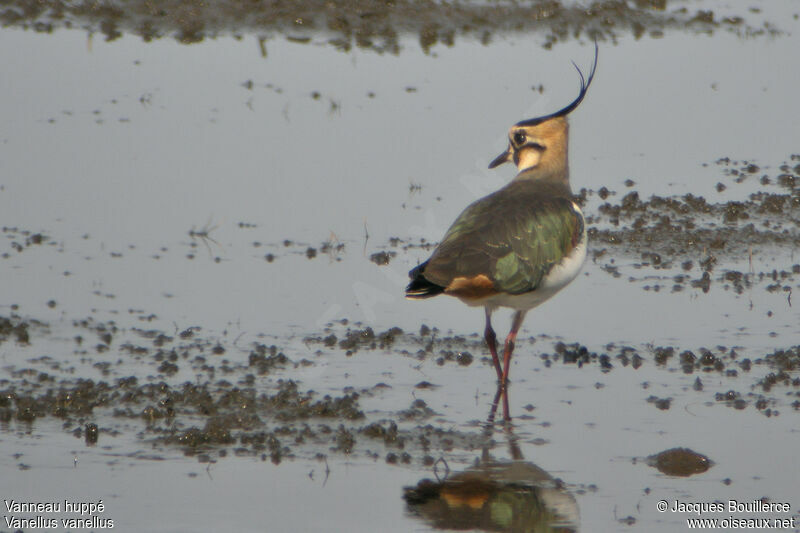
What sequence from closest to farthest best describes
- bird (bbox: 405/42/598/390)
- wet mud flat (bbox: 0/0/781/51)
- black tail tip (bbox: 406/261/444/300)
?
1. black tail tip (bbox: 406/261/444/300)
2. bird (bbox: 405/42/598/390)
3. wet mud flat (bbox: 0/0/781/51)

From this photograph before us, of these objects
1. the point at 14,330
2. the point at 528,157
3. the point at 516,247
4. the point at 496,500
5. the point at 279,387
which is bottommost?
the point at 496,500

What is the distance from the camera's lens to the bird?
7.25 metres

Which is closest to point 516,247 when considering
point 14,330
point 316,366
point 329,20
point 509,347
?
point 509,347

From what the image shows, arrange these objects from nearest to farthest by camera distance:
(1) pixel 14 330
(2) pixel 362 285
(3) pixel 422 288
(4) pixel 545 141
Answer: (3) pixel 422 288 < (1) pixel 14 330 < (4) pixel 545 141 < (2) pixel 362 285

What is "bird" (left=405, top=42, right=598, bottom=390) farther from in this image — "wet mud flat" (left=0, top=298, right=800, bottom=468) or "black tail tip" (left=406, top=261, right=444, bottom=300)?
"wet mud flat" (left=0, top=298, right=800, bottom=468)

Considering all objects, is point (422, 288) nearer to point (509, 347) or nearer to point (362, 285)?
point (509, 347)

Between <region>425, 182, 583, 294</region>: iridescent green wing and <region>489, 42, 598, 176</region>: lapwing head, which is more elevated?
<region>489, 42, 598, 176</region>: lapwing head

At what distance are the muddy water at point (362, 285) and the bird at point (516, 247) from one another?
601 mm

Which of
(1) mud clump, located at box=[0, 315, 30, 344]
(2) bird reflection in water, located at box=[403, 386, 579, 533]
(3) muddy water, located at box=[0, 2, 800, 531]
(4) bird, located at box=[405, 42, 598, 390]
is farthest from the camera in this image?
(1) mud clump, located at box=[0, 315, 30, 344]

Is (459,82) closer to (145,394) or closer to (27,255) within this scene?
(27,255)

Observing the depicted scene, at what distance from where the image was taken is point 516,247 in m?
7.64

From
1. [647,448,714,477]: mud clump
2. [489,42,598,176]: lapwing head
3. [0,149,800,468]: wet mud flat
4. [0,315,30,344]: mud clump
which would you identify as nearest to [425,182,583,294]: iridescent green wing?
[489,42,598,176]: lapwing head

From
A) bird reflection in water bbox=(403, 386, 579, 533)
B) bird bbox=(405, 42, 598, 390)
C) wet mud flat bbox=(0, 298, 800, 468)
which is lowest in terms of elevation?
bird reflection in water bbox=(403, 386, 579, 533)

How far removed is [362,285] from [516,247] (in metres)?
2.22
